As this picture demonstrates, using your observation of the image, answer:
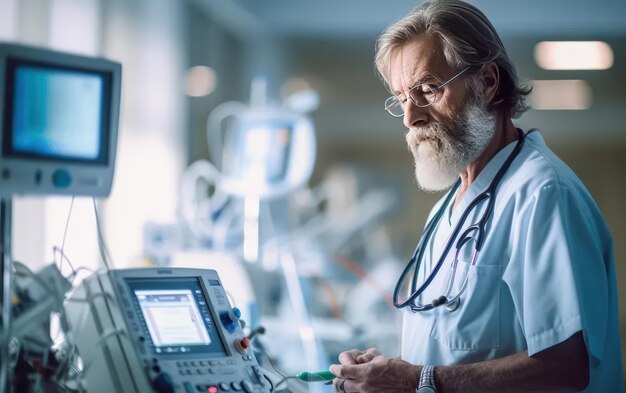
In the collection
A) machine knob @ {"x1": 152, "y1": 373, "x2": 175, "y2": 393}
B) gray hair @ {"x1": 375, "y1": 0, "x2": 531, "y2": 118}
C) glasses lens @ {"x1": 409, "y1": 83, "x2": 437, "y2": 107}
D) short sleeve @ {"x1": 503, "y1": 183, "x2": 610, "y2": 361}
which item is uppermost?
gray hair @ {"x1": 375, "y1": 0, "x2": 531, "y2": 118}

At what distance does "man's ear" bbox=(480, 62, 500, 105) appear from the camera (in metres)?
1.56

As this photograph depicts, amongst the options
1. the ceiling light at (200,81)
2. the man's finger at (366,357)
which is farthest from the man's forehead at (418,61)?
the ceiling light at (200,81)

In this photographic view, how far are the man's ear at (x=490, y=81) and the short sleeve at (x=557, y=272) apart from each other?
11.6 inches

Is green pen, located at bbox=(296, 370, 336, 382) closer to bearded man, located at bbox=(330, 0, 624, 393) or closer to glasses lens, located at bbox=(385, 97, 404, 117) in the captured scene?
bearded man, located at bbox=(330, 0, 624, 393)

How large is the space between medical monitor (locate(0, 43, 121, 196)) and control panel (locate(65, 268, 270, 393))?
185 millimetres

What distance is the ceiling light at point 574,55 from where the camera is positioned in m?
7.14

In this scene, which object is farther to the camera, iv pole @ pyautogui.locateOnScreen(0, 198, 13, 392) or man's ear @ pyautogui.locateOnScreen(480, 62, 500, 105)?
man's ear @ pyautogui.locateOnScreen(480, 62, 500, 105)

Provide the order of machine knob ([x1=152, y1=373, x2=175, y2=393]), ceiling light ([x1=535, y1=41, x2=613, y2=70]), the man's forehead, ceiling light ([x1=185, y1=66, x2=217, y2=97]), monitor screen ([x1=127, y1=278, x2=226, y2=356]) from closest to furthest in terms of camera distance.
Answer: machine knob ([x1=152, y1=373, x2=175, y2=393]) → monitor screen ([x1=127, y1=278, x2=226, y2=356]) → the man's forehead → ceiling light ([x1=185, y1=66, x2=217, y2=97]) → ceiling light ([x1=535, y1=41, x2=613, y2=70])

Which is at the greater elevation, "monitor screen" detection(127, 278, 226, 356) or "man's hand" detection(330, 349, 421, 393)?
"monitor screen" detection(127, 278, 226, 356)

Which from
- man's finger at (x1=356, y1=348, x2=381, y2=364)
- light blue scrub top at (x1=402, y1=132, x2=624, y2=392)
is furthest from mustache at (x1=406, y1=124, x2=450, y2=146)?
man's finger at (x1=356, y1=348, x2=381, y2=364)

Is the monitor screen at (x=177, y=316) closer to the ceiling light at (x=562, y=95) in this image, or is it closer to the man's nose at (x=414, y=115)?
the man's nose at (x=414, y=115)

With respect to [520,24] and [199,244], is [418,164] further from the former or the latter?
[520,24]

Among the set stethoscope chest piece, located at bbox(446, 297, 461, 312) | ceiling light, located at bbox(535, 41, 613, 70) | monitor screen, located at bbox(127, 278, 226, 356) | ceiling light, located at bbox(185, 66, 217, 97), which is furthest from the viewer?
ceiling light, located at bbox(535, 41, 613, 70)

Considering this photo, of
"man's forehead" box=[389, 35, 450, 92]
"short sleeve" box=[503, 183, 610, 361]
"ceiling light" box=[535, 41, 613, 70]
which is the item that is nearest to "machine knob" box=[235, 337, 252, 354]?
"short sleeve" box=[503, 183, 610, 361]
